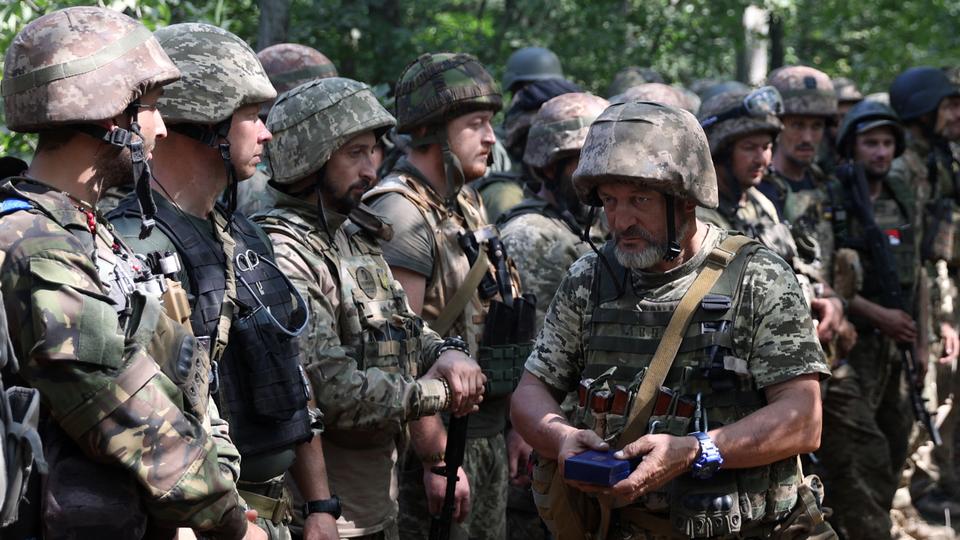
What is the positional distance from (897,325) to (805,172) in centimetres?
125

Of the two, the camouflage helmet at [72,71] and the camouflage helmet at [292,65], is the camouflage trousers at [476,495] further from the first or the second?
the camouflage helmet at [72,71]

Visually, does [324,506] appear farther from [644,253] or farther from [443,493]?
[644,253]

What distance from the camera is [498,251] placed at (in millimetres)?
5848

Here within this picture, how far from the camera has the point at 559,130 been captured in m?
6.67

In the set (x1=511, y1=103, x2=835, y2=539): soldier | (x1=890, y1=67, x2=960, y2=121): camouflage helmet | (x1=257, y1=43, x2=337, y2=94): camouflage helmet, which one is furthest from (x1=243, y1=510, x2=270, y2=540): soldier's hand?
(x1=890, y1=67, x2=960, y2=121): camouflage helmet

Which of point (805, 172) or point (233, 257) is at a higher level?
point (233, 257)

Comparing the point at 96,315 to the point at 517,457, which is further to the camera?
the point at 517,457

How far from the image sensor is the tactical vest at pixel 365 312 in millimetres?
4773

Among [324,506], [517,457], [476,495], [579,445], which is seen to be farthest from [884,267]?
[324,506]

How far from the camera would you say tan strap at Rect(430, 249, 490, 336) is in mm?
5641

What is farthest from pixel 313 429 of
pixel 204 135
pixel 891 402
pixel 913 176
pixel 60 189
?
pixel 913 176

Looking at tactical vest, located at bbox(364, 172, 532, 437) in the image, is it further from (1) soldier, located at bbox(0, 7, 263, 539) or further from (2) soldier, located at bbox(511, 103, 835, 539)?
(1) soldier, located at bbox(0, 7, 263, 539)

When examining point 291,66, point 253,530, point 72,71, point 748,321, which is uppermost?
point 72,71

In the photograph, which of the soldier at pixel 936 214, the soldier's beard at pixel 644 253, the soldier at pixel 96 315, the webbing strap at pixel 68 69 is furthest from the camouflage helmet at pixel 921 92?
the webbing strap at pixel 68 69
